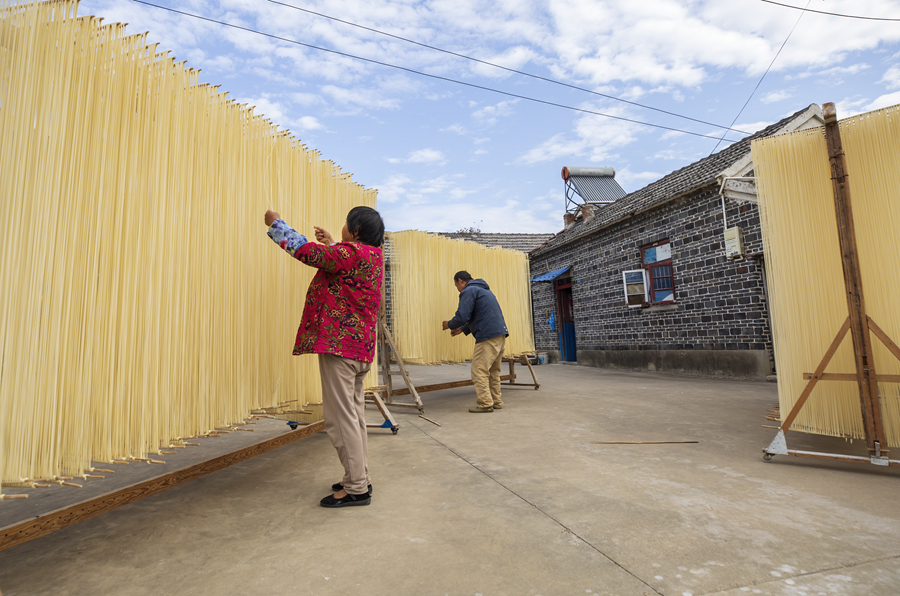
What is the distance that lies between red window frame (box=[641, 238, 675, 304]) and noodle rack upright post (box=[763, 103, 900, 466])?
247 inches

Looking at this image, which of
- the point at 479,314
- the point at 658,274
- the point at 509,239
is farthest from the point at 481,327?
the point at 509,239

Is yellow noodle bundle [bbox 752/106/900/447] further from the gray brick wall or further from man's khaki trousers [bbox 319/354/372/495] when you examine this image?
the gray brick wall

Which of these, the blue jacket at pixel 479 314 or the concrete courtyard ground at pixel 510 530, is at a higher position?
the blue jacket at pixel 479 314

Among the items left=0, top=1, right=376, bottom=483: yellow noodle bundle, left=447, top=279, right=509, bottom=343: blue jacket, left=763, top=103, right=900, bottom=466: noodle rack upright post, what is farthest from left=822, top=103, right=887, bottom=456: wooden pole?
left=0, top=1, right=376, bottom=483: yellow noodle bundle

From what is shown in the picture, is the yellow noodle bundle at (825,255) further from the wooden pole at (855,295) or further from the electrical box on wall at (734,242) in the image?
the electrical box on wall at (734,242)

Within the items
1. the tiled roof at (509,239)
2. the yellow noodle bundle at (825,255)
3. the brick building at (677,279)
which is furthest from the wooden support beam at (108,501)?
the tiled roof at (509,239)

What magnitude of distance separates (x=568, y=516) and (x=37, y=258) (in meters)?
2.03

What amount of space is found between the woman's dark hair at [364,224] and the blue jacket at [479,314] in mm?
Result: 2476

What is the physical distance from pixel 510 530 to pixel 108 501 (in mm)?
1681

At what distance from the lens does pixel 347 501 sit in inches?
80.0

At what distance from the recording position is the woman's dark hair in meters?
2.24

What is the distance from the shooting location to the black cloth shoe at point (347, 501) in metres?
2.02

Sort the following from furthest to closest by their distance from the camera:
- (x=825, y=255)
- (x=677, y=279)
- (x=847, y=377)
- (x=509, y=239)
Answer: (x=509, y=239) → (x=677, y=279) → (x=825, y=255) → (x=847, y=377)

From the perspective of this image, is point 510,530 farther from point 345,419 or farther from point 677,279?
point 677,279
